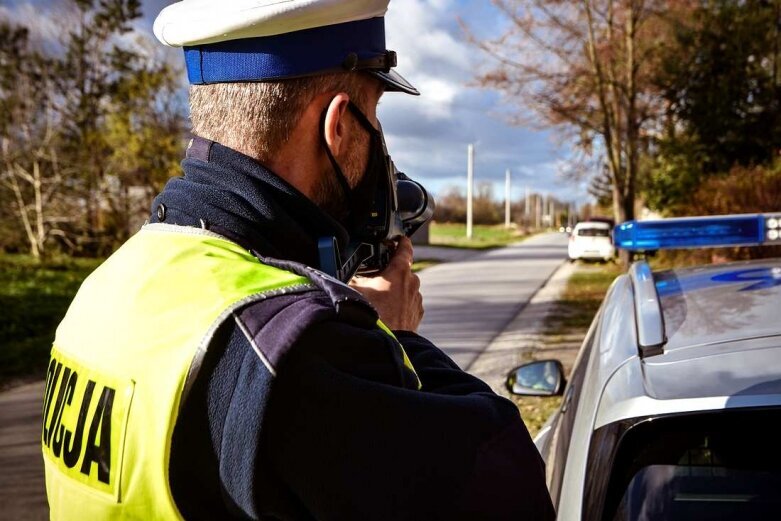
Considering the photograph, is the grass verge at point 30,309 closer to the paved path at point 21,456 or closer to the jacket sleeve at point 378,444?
the paved path at point 21,456

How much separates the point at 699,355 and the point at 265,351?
110 cm

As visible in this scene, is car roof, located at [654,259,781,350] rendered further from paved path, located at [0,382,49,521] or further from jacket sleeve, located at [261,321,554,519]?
paved path, located at [0,382,49,521]

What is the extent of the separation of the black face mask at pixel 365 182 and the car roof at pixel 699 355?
682 millimetres

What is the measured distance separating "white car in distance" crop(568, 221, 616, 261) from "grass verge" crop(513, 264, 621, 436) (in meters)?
4.63

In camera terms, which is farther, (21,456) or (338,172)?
(21,456)

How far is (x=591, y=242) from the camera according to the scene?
77.6ft

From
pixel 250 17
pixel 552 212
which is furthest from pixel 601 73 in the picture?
pixel 552 212

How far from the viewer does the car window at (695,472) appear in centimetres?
144

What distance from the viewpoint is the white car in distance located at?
23.4 meters

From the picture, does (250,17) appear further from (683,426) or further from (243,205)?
(683,426)

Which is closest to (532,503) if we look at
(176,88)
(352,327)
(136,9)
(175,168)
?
(352,327)

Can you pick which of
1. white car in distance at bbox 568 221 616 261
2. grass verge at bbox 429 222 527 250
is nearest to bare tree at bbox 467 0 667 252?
white car in distance at bbox 568 221 616 261

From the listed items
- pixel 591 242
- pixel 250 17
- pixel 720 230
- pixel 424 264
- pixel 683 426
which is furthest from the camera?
pixel 424 264

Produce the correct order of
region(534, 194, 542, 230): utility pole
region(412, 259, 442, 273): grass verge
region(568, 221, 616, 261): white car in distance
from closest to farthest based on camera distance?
region(412, 259, 442, 273): grass verge
region(568, 221, 616, 261): white car in distance
region(534, 194, 542, 230): utility pole
